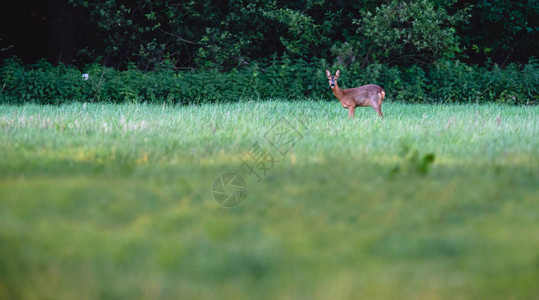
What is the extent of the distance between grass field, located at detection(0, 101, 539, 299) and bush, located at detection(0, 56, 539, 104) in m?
11.5

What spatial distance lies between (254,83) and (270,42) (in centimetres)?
436

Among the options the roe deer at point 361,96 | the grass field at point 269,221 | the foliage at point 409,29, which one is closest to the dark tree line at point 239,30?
the foliage at point 409,29

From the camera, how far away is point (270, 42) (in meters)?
24.0

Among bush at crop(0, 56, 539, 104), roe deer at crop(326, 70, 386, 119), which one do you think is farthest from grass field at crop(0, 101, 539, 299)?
bush at crop(0, 56, 539, 104)

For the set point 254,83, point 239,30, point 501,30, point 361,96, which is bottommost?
point 254,83

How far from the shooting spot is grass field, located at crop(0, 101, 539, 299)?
3.52m

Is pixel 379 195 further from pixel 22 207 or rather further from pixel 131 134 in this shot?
pixel 131 134

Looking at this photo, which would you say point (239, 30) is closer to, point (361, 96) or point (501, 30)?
point (501, 30)

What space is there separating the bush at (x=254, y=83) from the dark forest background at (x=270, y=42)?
0.05m

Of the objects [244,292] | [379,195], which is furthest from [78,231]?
[379,195]

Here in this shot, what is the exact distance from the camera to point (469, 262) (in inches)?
149

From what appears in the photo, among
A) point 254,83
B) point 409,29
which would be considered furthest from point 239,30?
point 409,29

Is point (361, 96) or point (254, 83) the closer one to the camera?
point (361, 96)

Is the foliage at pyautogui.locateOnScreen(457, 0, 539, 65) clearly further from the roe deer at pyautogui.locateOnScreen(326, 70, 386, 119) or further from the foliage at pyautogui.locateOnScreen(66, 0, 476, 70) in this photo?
the roe deer at pyautogui.locateOnScreen(326, 70, 386, 119)
